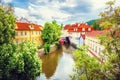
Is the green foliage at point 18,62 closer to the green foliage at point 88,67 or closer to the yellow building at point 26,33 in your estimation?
the green foliage at point 88,67

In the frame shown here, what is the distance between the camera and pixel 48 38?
154ft

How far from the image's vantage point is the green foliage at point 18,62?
17.3 m

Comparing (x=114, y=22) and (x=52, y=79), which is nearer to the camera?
(x=114, y=22)

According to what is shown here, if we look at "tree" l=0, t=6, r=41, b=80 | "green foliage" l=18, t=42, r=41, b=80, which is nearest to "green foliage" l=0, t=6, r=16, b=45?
"tree" l=0, t=6, r=41, b=80

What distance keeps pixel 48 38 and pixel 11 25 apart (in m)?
27.7

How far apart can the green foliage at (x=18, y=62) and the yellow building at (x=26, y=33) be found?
53.8 ft

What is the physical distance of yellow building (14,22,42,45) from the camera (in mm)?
36356

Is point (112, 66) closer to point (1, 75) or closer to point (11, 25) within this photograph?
point (1, 75)

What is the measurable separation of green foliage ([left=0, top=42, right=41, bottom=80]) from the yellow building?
16.4 m

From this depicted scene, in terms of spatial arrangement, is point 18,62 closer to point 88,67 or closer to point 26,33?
point 88,67

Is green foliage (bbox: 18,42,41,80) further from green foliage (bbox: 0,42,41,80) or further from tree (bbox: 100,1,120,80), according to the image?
tree (bbox: 100,1,120,80)

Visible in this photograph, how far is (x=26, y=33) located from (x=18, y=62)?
900 inches

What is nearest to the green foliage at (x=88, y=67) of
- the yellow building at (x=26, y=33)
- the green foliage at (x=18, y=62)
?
the green foliage at (x=18, y=62)

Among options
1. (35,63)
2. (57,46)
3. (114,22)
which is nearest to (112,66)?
(114,22)
